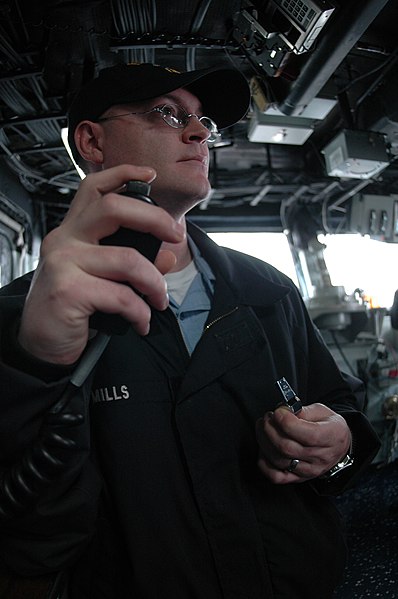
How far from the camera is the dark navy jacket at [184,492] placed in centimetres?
72

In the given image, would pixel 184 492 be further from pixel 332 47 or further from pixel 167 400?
pixel 332 47

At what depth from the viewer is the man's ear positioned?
1.00 m

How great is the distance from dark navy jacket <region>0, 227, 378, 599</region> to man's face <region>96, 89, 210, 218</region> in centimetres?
29

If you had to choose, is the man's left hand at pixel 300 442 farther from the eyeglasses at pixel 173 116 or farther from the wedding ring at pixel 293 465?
the eyeglasses at pixel 173 116

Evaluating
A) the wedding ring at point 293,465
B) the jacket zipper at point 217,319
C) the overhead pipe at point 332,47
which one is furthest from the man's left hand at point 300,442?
the overhead pipe at point 332,47

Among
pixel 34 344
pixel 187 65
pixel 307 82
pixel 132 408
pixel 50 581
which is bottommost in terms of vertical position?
pixel 50 581

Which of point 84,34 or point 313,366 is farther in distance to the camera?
point 84,34

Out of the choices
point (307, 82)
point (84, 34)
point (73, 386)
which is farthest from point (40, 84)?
point (73, 386)

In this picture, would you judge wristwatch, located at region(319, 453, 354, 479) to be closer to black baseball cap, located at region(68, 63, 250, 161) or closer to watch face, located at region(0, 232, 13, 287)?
black baseball cap, located at region(68, 63, 250, 161)

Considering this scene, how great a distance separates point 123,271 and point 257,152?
3162 millimetres

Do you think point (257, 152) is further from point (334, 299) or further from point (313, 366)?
point (313, 366)

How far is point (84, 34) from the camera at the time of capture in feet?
5.63

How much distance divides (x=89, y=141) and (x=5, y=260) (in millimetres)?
2140

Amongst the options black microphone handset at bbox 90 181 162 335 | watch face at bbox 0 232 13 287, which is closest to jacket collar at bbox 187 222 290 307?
black microphone handset at bbox 90 181 162 335
